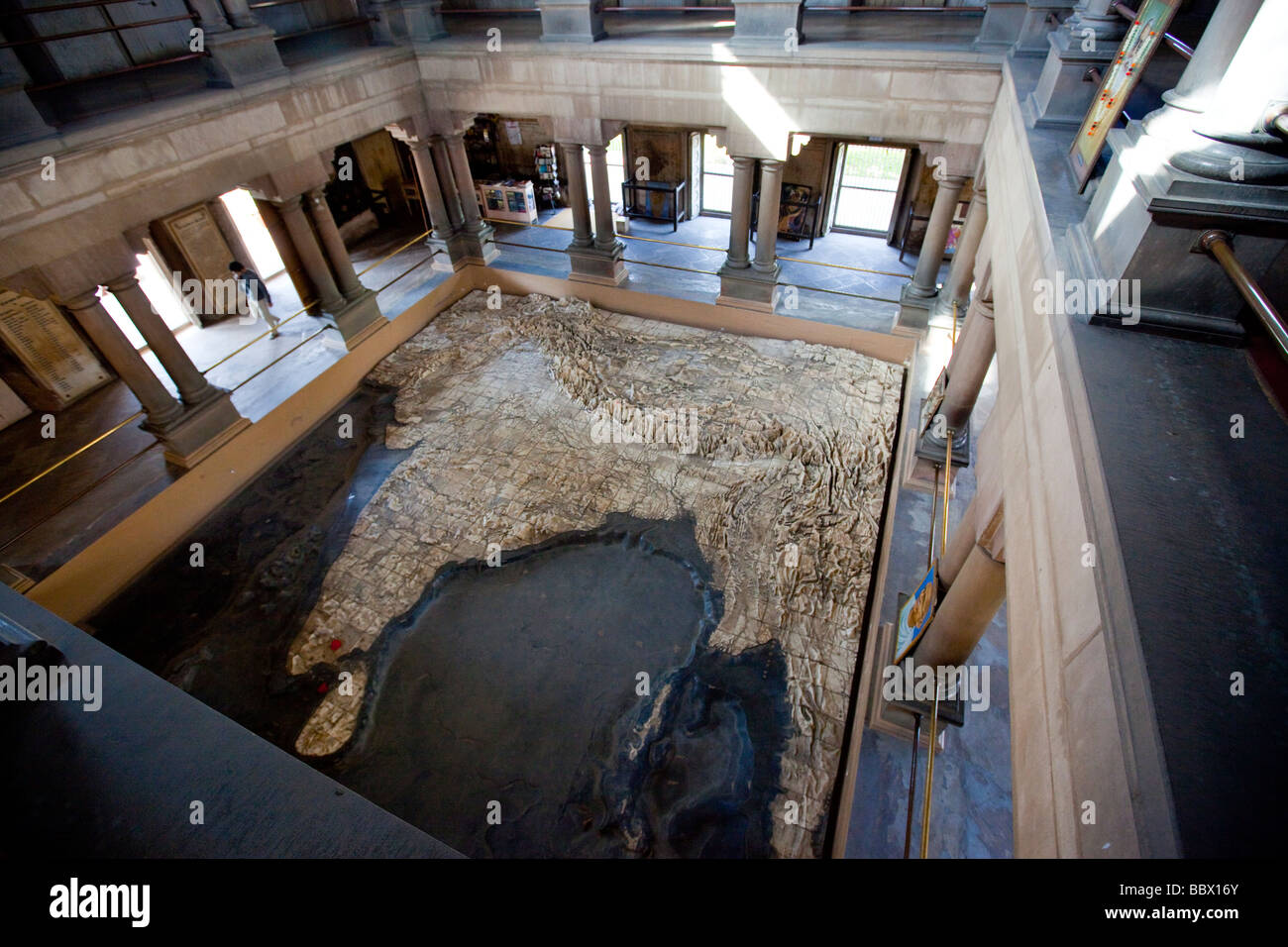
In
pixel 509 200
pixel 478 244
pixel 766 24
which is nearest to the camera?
pixel 766 24

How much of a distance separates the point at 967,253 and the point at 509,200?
9.50 meters

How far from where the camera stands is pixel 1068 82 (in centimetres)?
455

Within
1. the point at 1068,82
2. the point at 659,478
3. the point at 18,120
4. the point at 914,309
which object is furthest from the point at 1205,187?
the point at 18,120

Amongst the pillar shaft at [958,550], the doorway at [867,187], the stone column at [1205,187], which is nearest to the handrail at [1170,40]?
the stone column at [1205,187]

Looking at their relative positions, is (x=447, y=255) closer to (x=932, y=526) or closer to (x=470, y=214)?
(x=470, y=214)

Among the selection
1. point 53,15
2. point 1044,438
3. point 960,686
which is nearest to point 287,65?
point 53,15

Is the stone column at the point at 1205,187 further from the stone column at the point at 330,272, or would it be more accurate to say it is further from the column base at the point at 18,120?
the stone column at the point at 330,272

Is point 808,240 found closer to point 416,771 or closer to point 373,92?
point 373,92

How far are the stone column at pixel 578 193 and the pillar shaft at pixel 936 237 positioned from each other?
18.5ft

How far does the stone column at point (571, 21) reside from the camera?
8391mm

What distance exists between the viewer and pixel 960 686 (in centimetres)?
462

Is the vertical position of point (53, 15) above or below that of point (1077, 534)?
above

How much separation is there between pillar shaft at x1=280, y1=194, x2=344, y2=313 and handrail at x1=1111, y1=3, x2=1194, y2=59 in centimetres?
942
